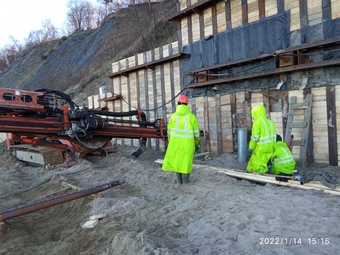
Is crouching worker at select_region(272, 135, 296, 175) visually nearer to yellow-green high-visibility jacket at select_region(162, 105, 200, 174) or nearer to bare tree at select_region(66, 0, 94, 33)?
yellow-green high-visibility jacket at select_region(162, 105, 200, 174)

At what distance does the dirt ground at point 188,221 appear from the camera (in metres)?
3.34

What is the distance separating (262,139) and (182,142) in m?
1.72

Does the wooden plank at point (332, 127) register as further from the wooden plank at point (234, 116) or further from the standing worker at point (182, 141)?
the standing worker at point (182, 141)

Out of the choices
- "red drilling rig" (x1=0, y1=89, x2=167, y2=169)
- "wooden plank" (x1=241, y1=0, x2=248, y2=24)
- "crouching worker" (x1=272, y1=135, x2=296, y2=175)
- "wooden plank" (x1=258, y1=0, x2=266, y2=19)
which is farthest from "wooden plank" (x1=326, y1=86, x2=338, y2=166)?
"red drilling rig" (x1=0, y1=89, x2=167, y2=169)

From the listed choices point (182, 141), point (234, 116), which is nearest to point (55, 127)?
point (182, 141)

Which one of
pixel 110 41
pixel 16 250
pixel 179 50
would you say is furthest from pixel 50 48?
pixel 16 250

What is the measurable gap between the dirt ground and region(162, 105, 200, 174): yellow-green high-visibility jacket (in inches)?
21.0

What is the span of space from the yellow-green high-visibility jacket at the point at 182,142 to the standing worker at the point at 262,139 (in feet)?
4.27

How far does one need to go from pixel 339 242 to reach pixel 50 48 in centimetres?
4602

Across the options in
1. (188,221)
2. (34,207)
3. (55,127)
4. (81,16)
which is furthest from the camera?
(81,16)

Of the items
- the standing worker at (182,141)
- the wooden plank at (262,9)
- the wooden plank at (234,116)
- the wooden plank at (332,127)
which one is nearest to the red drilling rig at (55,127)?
the wooden plank at (234,116)

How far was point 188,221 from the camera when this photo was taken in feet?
14.0

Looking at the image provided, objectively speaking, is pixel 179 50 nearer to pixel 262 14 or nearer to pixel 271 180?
pixel 262 14

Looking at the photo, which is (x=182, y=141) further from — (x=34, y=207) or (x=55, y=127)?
(x=55, y=127)
